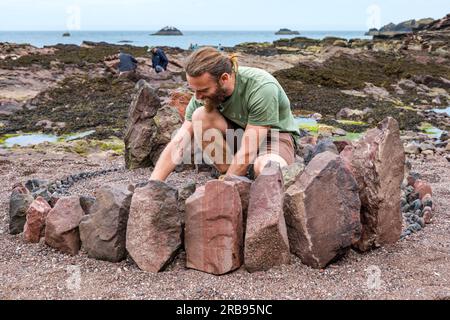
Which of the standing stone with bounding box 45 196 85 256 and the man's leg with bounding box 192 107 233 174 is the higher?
the man's leg with bounding box 192 107 233 174

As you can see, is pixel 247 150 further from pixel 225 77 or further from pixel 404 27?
pixel 404 27

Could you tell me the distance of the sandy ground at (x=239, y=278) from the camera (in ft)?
13.0

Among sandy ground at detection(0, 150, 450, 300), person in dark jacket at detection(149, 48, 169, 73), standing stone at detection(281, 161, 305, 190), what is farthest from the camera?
person in dark jacket at detection(149, 48, 169, 73)

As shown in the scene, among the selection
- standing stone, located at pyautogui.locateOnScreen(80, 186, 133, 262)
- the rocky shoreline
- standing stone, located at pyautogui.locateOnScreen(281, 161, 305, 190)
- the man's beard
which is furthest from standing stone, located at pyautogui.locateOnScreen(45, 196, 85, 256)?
standing stone, located at pyautogui.locateOnScreen(281, 161, 305, 190)

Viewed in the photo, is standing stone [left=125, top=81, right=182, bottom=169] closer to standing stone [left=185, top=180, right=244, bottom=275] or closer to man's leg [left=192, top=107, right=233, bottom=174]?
man's leg [left=192, top=107, right=233, bottom=174]

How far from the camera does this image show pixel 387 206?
4.74 metres

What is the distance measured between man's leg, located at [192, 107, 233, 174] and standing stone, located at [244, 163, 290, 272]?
4.65ft

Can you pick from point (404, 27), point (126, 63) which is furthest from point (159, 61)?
point (404, 27)

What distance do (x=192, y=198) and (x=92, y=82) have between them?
65.5 ft

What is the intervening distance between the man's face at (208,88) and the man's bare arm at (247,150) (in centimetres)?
39

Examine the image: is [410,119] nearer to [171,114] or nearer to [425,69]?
[171,114]

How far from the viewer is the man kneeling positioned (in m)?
4.96

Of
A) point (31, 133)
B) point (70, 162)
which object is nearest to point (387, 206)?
point (70, 162)

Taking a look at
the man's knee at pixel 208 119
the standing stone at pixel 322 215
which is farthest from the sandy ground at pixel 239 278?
the man's knee at pixel 208 119
